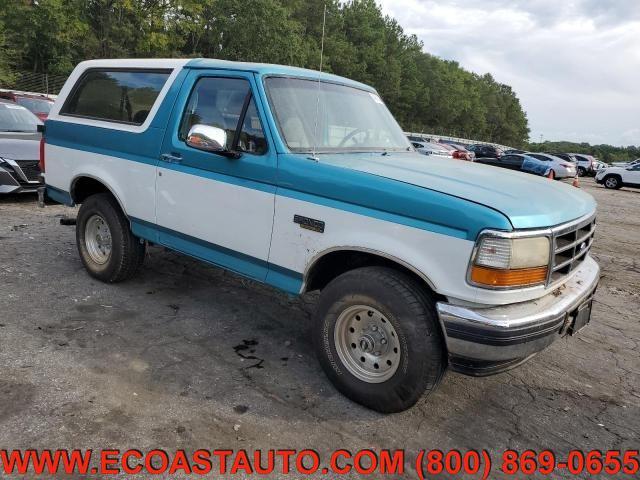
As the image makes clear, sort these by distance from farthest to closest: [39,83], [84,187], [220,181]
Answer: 1. [39,83]
2. [84,187]
3. [220,181]

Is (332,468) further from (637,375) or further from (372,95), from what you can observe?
(372,95)

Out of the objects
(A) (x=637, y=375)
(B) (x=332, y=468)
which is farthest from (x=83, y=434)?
(A) (x=637, y=375)

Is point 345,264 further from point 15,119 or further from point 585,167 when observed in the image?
point 585,167

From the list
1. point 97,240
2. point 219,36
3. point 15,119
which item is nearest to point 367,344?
point 97,240

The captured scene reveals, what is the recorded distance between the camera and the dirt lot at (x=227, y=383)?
2.95 meters

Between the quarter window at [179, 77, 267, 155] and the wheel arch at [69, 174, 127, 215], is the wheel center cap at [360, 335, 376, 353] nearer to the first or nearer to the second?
the quarter window at [179, 77, 267, 155]

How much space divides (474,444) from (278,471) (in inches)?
46.8

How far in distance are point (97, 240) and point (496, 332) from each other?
408cm

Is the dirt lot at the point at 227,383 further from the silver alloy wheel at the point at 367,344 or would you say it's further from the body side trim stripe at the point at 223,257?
the body side trim stripe at the point at 223,257

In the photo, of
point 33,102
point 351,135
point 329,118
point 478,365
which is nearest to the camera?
point 478,365

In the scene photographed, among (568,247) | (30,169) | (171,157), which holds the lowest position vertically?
(30,169)

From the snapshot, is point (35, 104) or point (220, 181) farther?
point (35, 104)

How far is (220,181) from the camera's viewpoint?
377 cm

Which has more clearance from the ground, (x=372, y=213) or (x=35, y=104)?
(x=35, y=104)
